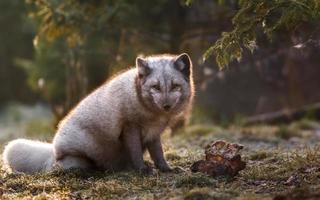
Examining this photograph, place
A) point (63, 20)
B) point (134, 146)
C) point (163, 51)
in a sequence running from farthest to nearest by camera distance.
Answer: point (163, 51) < point (63, 20) < point (134, 146)

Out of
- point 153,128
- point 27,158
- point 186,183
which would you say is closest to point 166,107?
point 153,128

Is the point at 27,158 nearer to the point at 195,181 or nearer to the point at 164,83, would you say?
the point at 164,83

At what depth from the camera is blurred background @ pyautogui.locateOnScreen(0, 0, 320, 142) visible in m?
10.7

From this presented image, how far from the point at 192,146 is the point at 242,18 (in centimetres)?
368

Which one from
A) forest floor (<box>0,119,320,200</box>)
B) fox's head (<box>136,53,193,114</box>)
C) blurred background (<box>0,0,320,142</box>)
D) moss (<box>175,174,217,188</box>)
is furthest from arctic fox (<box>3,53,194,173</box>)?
moss (<box>175,174,217,188</box>)

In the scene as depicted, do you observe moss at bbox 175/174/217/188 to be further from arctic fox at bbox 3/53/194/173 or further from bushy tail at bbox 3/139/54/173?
bushy tail at bbox 3/139/54/173

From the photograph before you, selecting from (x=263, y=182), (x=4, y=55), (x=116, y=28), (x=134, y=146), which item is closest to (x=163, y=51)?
(x=116, y=28)

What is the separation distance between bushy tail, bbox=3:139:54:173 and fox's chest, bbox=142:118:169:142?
47.4 inches

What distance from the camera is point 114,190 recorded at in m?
6.15

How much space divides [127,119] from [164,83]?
0.59 m

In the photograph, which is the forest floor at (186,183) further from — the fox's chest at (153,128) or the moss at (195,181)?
the fox's chest at (153,128)

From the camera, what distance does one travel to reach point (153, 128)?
720cm

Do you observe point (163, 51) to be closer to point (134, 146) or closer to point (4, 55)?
point (134, 146)

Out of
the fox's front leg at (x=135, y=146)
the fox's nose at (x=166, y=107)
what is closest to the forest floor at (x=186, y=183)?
the fox's front leg at (x=135, y=146)
